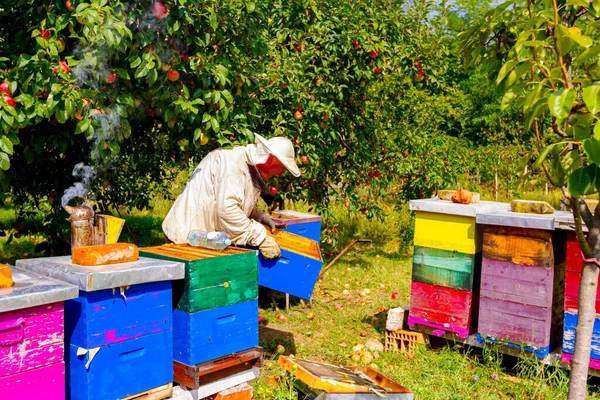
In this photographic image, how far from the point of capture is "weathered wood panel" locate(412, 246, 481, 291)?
4.27 metres

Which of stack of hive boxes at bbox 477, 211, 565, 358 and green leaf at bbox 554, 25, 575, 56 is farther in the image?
stack of hive boxes at bbox 477, 211, 565, 358

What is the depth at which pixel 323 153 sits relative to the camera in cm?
624

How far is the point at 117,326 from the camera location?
9.25 feet

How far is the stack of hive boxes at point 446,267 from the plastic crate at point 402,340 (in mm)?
135

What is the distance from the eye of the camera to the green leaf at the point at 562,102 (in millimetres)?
1762

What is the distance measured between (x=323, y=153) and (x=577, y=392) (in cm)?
401

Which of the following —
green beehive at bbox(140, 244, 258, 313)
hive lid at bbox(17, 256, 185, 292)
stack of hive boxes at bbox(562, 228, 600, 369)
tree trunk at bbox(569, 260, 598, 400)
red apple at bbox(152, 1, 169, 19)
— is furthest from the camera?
stack of hive boxes at bbox(562, 228, 600, 369)

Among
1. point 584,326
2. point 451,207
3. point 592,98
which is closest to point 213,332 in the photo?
point 584,326

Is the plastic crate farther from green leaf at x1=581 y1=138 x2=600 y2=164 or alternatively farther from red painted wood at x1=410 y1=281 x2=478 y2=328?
green leaf at x1=581 y1=138 x2=600 y2=164

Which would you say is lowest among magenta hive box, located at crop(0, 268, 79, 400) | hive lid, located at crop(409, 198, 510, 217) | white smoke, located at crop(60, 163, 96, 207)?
magenta hive box, located at crop(0, 268, 79, 400)

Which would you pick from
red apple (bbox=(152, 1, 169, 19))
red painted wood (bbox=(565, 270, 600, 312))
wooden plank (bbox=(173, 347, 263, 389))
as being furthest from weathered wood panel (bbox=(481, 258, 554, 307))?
red apple (bbox=(152, 1, 169, 19))

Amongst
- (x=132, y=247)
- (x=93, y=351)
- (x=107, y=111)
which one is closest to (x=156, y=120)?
(x=107, y=111)

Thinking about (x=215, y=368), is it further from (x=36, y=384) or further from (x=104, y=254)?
(x=36, y=384)

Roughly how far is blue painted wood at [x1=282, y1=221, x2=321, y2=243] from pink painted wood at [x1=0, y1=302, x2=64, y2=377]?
3095 millimetres
